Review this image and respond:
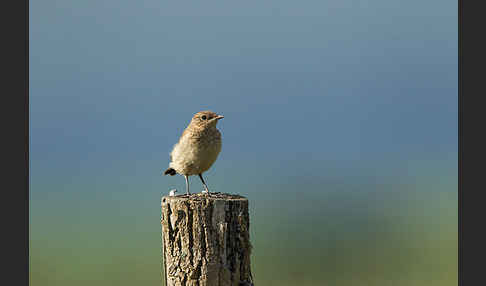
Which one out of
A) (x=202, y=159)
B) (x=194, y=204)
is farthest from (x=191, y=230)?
(x=202, y=159)

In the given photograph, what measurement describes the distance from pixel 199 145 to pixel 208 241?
1.33 m

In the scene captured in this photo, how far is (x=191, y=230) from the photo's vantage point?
161 inches

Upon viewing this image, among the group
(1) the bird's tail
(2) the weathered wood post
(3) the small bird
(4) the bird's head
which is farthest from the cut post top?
(1) the bird's tail

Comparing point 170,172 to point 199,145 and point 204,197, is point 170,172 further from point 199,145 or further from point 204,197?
point 204,197

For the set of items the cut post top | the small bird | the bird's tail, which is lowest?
the cut post top

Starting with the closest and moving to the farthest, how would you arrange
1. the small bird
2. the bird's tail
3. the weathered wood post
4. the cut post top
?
the weathered wood post < the cut post top < the small bird < the bird's tail

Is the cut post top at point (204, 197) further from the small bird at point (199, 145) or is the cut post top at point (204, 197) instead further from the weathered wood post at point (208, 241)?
the small bird at point (199, 145)

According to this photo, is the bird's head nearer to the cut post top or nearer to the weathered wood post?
the cut post top

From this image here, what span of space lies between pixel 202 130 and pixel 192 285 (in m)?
1.70

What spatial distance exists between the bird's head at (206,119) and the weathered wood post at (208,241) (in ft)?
3.74

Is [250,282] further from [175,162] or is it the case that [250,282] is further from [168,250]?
[175,162]

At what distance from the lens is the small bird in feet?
16.7

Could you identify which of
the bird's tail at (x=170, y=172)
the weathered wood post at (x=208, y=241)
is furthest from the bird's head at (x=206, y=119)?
the weathered wood post at (x=208, y=241)

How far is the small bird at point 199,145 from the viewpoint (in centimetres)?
508
